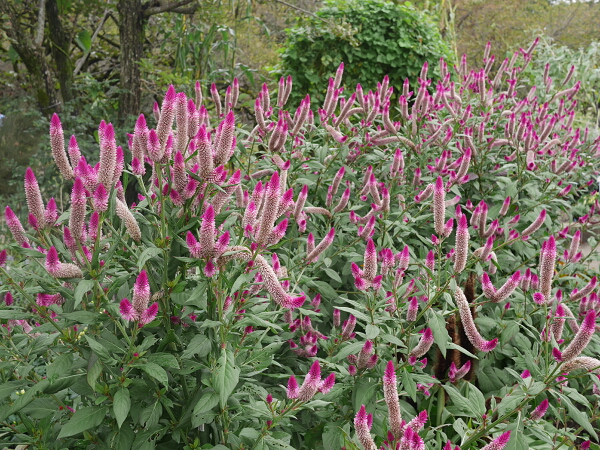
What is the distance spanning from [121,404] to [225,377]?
317mm

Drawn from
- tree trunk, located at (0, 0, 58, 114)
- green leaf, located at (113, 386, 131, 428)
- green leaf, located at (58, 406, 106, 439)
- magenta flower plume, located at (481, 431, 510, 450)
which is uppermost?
magenta flower plume, located at (481, 431, 510, 450)

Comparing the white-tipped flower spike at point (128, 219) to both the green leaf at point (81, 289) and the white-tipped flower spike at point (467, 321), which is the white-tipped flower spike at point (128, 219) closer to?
the green leaf at point (81, 289)

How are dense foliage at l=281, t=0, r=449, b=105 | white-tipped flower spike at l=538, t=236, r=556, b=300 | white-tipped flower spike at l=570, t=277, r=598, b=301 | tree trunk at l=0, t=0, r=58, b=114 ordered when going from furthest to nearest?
1. dense foliage at l=281, t=0, r=449, b=105
2. tree trunk at l=0, t=0, r=58, b=114
3. white-tipped flower spike at l=570, t=277, r=598, b=301
4. white-tipped flower spike at l=538, t=236, r=556, b=300

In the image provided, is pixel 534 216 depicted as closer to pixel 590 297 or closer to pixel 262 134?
pixel 590 297

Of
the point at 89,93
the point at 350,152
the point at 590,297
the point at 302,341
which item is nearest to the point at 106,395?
the point at 302,341

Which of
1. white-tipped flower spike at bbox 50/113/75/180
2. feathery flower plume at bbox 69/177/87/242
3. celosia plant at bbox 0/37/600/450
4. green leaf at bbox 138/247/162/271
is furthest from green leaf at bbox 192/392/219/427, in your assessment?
white-tipped flower spike at bbox 50/113/75/180

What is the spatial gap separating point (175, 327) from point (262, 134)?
165 cm

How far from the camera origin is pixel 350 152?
3707 mm

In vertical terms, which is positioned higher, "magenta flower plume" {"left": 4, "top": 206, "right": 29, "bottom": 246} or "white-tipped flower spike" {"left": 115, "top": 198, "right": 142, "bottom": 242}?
Result: "white-tipped flower spike" {"left": 115, "top": 198, "right": 142, "bottom": 242}

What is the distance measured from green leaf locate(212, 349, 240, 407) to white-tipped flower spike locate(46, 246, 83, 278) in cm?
50

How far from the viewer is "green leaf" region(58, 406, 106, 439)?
1.61 metres

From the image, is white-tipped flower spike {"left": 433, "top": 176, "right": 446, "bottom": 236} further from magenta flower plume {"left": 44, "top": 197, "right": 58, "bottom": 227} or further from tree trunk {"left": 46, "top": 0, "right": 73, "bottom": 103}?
tree trunk {"left": 46, "top": 0, "right": 73, "bottom": 103}

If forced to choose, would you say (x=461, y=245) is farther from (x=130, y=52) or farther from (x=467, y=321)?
(x=130, y=52)

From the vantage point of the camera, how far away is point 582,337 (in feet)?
5.45
